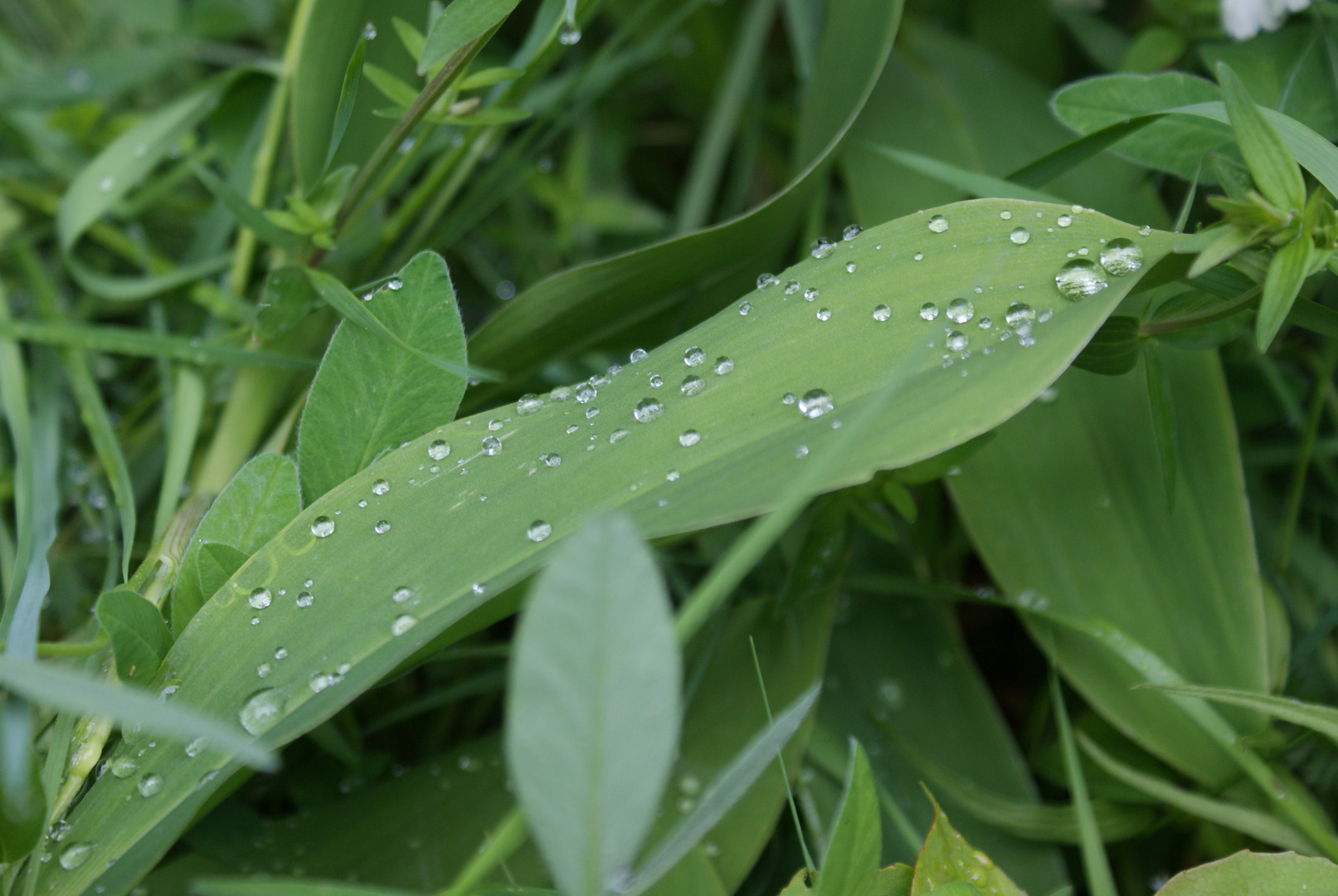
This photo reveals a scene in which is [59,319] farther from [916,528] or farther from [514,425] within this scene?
[916,528]

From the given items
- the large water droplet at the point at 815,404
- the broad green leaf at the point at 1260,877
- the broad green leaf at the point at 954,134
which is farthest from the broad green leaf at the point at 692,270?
the broad green leaf at the point at 1260,877

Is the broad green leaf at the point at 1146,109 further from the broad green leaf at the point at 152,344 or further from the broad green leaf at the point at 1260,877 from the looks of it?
the broad green leaf at the point at 152,344

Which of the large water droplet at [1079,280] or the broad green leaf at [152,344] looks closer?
the large water droplet at [1079,280]

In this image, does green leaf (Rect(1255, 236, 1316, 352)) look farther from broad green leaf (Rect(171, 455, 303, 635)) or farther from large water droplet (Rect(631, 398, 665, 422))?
broad green leaf (Rect(171, 455, 303, 635))

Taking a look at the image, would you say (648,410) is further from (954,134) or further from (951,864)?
(954,134)

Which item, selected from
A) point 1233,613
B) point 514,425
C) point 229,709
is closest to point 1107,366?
point 1233,613

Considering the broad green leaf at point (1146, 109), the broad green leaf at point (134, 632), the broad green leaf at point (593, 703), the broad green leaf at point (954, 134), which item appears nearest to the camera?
the broad green leaf at point (593, 703)
